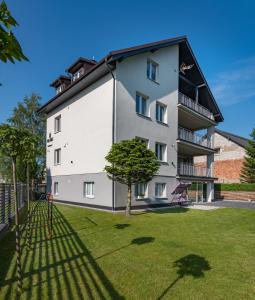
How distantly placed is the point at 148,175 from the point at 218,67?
46.6 feet

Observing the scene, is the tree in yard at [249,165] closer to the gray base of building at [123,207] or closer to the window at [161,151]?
the gray base of building at [123,207]

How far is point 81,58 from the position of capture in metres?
18.6

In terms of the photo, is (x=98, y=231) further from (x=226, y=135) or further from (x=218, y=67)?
(x=226, y=135)

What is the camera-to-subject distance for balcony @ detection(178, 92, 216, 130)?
19625 millimetres

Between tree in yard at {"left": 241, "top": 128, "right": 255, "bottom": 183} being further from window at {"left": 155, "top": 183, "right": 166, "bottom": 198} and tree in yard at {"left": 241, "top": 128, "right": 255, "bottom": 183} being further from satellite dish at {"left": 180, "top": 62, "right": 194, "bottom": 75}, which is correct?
window at {"left": 155, "top": 183, "right": 166, "bottom": 198}

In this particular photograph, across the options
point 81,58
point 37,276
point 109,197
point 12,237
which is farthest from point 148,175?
point 81,58

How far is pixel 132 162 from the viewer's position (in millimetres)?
11320

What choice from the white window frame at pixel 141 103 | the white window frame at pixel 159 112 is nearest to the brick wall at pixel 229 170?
the white window frame at pixel 159 112

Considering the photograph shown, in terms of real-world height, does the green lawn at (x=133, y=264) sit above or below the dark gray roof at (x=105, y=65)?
below

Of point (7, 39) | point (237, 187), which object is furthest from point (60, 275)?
point (237, 187)

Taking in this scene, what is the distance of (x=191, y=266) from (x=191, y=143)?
615 inches

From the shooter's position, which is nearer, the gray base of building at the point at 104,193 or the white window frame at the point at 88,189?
the gray base of building at the point at 104,193

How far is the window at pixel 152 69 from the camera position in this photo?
658 inches

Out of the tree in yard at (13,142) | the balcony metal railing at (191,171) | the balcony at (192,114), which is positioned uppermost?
the balcony at (192,114)
